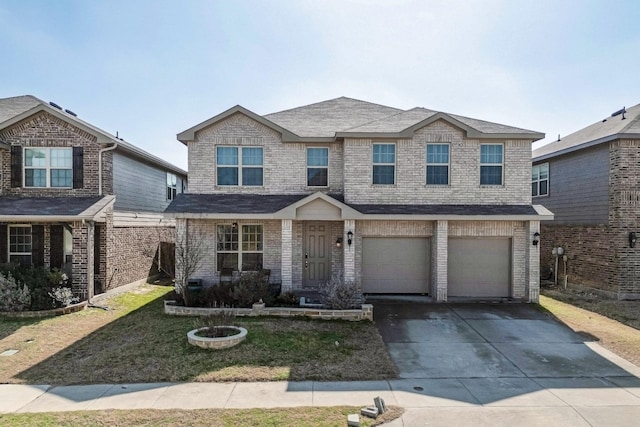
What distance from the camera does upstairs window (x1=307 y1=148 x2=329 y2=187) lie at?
13.8 metres

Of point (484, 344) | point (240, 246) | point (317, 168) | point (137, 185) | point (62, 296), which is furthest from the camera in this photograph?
point (137, 185)

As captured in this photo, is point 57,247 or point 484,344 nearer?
point 484,344

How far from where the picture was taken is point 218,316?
32.0ft

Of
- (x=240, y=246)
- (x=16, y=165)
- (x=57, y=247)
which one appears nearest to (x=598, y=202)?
(x=240, y=246)

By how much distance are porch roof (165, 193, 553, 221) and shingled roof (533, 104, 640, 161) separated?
13.0 ft

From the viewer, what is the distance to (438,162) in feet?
43.3

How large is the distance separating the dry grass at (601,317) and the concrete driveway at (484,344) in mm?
507

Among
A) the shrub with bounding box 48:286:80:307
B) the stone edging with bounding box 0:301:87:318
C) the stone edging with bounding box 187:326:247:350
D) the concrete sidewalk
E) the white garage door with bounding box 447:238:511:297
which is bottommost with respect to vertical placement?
the concrete sidewalk

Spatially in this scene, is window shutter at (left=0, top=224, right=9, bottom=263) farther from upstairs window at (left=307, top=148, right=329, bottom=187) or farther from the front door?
upstairs window at (left=307, top=148, right=329, bottom=187)

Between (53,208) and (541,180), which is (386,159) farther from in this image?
(53,208)

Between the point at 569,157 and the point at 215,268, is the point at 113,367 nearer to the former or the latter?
the point at 215,268

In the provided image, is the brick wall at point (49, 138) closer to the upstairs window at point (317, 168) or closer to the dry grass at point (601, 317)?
the upstairs window at point (317, 168)

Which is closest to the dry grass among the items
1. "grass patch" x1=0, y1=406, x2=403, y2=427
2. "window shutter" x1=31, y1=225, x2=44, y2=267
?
"grass patch" x1=0, y1=406, x2=403, y2=427

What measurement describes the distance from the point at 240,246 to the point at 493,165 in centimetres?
937
